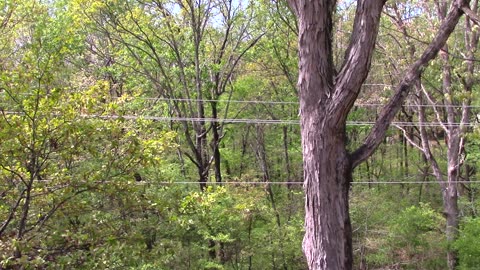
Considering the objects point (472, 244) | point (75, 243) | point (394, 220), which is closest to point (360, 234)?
point (394, 220)

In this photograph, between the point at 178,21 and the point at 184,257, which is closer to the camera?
the point at 184,257

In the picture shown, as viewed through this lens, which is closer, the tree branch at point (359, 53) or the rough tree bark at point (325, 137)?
the tree branch at point (359, 53)

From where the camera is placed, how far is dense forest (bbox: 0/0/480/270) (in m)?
5.95

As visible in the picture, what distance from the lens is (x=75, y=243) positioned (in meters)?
6.04

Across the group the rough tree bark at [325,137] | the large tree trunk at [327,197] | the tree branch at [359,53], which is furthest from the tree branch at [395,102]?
the tree branch at [359,53]

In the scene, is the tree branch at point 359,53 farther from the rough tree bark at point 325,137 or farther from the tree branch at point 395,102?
the tree branch at point 395,102

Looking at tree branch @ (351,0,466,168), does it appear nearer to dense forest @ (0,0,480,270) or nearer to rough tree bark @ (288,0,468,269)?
rough tree bark @ (288,0,468,269)

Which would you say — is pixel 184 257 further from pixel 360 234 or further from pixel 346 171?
pixel 346 171

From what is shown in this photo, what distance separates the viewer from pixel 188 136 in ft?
45.1

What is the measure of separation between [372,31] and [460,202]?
13.9m

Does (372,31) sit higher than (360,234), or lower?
higher

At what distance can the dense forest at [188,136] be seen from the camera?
595 centimetres

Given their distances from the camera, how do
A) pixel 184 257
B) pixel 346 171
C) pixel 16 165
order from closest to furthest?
pixel 346 171, pixel 16 165, pixel 184 257

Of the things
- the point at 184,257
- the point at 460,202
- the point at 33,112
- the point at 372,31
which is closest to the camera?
the point at 372,31
